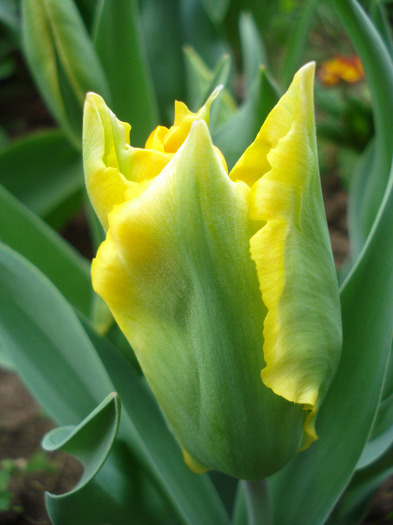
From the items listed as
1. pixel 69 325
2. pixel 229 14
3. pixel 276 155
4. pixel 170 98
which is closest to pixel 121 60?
pixel 170 98

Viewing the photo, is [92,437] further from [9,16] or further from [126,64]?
[9,16]

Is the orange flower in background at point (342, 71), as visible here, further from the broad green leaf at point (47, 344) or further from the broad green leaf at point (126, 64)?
the broad green leaf at point (47, 344)

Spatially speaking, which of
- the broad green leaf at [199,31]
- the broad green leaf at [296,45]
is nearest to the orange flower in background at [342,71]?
the broad green leaf at [199,31]

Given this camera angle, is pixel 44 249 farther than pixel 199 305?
Yes

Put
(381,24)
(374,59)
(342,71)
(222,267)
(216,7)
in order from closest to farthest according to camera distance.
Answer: (222,267), (374,59), (381,24), (216,7), (342,71)

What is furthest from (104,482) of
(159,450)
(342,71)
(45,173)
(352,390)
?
(342,71)

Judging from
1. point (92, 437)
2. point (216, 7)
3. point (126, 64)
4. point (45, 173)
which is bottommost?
point (92, 437)

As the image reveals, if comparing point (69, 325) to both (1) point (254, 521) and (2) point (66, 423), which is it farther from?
(1) point (254, 521)
